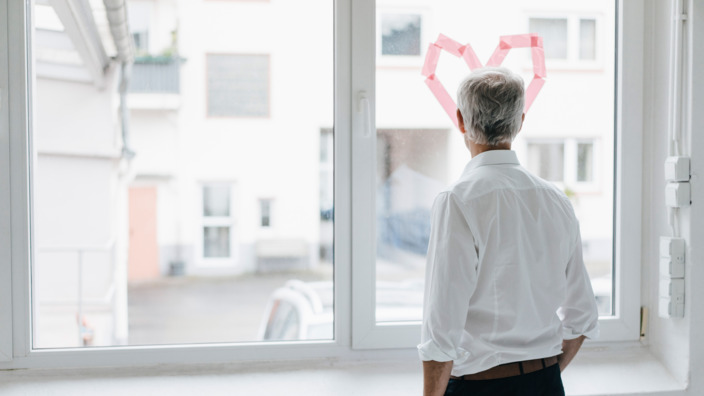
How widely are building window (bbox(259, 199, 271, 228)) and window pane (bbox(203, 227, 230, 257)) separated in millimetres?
123

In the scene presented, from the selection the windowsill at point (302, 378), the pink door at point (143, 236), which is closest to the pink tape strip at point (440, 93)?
the windowsill at point (302, 378)

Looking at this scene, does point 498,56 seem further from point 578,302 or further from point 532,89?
point 578,302

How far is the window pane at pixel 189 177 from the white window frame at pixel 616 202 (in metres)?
0.11

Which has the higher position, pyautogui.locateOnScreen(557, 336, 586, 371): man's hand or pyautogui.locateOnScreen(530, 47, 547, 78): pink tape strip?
pyautogui.locateOnScreen(530, 47, 547, 78): pink tape strip

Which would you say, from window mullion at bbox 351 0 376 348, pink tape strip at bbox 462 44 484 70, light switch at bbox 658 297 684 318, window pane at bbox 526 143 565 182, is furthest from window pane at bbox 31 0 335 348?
light switch at bbox 658 297 684 318

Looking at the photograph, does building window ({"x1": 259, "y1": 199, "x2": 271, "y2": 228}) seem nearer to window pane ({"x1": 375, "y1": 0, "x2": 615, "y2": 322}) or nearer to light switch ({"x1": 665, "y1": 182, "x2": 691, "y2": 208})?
window pane ({"x1": 375, "y1": 0, "x2": 615, "y2": 322})

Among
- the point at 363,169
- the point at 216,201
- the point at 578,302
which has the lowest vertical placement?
the point at 578,302

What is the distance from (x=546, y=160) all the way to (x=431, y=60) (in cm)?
51

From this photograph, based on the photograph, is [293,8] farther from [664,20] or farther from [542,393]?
[542,393]

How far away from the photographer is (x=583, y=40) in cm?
208

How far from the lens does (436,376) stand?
1.26 meters

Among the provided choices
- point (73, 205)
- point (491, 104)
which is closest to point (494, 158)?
point (491, 104)

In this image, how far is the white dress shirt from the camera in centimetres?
123

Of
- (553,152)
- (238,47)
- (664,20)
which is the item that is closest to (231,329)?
(238,47)
